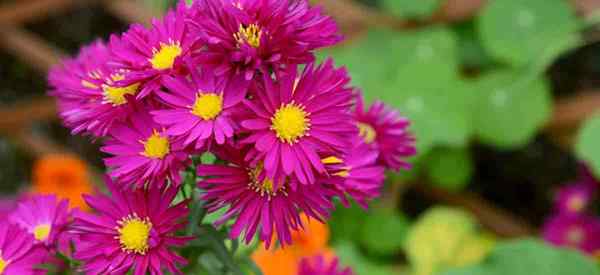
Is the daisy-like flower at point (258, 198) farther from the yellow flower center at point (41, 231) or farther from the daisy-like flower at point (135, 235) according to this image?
the yellow flower center at point (41, 231)

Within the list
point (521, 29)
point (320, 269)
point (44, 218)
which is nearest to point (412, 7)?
point (521, 29)

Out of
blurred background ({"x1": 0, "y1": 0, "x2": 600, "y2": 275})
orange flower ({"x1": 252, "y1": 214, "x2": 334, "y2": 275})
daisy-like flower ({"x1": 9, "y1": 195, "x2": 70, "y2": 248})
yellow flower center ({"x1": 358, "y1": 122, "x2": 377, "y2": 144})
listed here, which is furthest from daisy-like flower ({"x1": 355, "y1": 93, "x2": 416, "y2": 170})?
blurred background ({"x1": 0, "y1": 0, "x2": 600, "y2": 275})

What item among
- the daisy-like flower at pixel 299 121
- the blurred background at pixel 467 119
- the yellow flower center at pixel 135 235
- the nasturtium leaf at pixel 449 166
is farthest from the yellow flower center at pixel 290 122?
the nasturtium leaf at pixel 449 166

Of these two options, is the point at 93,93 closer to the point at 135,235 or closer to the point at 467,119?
the point at 135,235

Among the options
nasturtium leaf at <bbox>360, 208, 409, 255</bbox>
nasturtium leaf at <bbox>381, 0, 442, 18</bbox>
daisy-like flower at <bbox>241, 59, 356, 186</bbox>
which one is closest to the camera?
daisy-like flower at <bbox>241, 59, 356, 186</bbox>

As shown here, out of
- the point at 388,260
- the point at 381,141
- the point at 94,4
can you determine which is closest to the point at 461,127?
the point at 388,260

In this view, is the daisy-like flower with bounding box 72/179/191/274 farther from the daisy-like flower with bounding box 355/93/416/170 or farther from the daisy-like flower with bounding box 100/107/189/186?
the daisy-like flower with bounding box 355/93/416/170
